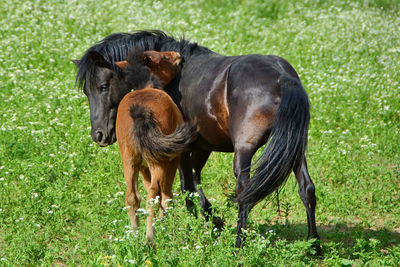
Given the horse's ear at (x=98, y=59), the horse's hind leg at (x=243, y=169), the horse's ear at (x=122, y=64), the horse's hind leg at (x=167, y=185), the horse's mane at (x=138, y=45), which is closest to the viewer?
the horse's hind leg at (x=243, y=169)

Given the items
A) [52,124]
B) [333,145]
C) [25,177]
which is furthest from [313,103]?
[25,177]

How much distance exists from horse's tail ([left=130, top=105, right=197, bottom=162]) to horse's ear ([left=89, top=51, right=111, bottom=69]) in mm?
1114

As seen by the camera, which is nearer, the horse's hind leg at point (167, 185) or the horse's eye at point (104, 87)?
the horse's hind leg at point (167, 185)

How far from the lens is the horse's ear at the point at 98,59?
544 centimetres

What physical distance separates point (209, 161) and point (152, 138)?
9.75 feet

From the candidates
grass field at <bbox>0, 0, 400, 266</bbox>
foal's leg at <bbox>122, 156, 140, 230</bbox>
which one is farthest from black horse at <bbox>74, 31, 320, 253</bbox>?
foal's leg at <bbox>122, 156, 140, 230</bbox>

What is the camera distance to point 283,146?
4.40 metres

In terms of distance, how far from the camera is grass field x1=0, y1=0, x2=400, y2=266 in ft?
14.7

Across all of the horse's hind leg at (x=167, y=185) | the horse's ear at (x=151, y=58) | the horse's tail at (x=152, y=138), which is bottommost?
the horse's hind leg at (x=167, y=185)

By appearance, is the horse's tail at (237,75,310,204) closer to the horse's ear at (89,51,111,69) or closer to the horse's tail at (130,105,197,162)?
the horse's tail at (130,105,197,162)

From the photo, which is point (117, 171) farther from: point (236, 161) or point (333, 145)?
point (333, 145)

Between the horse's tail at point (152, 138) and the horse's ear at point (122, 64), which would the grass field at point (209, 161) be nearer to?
the horse's tail at point (152, 138)

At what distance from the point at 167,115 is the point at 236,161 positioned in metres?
0.78

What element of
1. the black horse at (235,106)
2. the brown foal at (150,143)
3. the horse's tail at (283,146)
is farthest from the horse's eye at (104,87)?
the horse's tail at (283,146)
